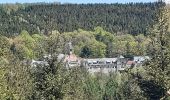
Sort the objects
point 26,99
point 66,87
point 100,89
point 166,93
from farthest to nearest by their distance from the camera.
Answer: point 100,89 < point 26,99 < point 66,87 < point 166,93

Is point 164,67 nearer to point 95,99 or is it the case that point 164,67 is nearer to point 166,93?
point 166,93

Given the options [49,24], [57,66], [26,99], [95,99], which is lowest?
[95,99]

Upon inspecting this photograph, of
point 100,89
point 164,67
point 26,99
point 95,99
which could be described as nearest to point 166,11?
point 164,67

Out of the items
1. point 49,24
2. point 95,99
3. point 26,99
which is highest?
point 49,24

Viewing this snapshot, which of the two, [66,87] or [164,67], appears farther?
[66,87]

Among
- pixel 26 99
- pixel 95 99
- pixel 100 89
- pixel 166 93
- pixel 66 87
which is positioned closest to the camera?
pixel 166 93

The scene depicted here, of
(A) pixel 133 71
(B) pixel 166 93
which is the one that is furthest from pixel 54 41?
(B) pixel 166 93

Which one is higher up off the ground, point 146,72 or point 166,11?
point 166,11

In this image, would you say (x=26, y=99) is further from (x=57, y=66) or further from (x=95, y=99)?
(x=95, y=99)

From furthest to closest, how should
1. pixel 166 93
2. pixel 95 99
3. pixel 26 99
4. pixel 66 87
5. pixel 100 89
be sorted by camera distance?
pixel 100 89 < pixel 95 99 < pixel 26 99 < pixel 66 87 < pixel 166 93
